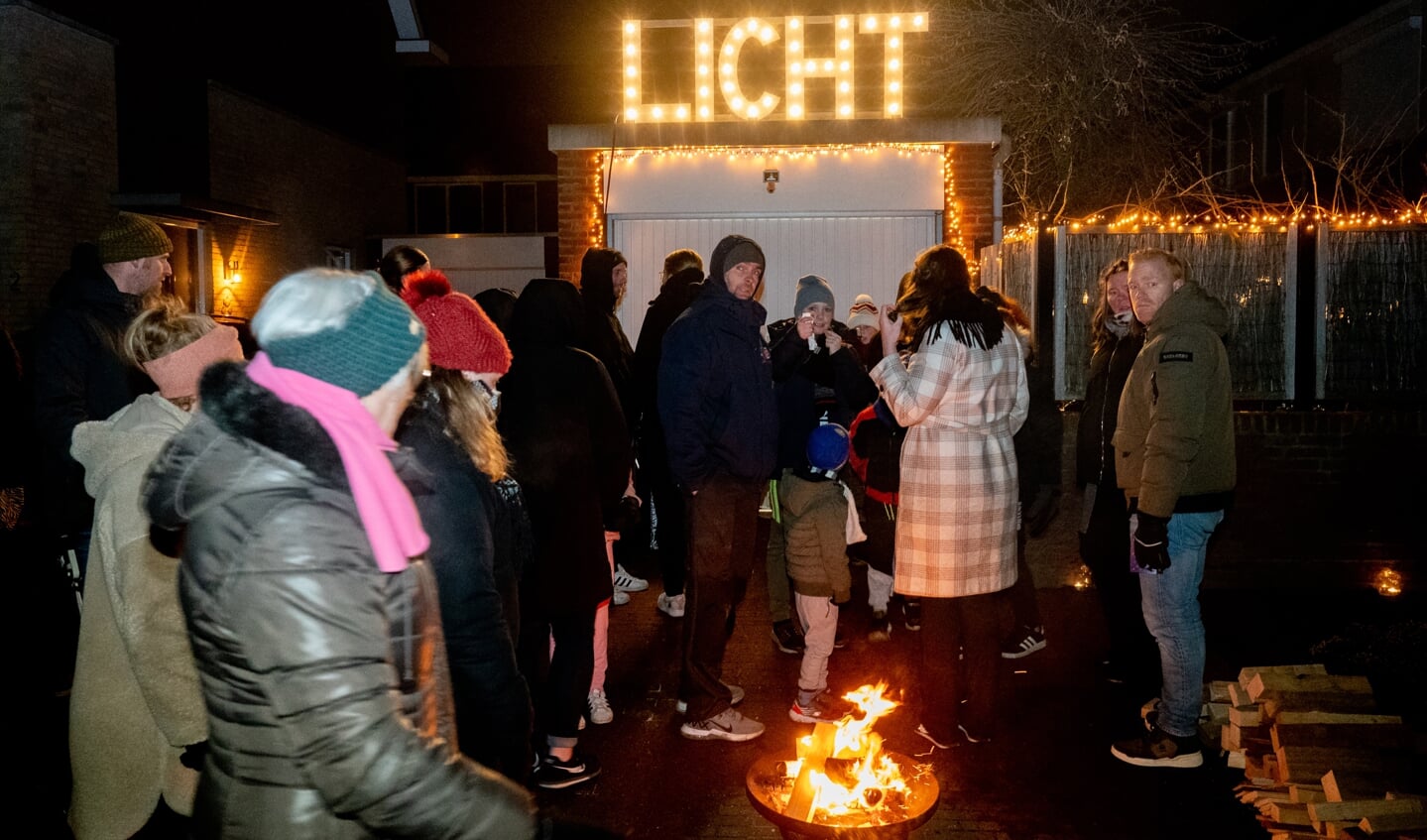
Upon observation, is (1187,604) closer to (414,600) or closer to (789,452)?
(789,452)

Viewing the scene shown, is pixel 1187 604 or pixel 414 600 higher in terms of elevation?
pixel 414 600

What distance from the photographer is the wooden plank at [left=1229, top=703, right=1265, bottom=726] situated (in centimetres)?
461

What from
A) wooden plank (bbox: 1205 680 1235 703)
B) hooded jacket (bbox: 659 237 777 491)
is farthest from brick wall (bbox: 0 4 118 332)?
wooden plank (bbox: 1205 680 1235 703)

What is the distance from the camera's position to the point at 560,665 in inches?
174

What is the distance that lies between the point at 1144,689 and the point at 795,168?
646 centimetres

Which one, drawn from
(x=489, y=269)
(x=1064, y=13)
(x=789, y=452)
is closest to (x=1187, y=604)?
(x=789, y=452)

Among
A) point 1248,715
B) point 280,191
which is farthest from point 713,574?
point 280,191

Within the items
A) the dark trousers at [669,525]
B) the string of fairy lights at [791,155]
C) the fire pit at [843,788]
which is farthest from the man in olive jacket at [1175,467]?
the string of fairy lights at [791,155]

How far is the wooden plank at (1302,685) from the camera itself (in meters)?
4.52

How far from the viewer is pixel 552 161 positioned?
25.9 m

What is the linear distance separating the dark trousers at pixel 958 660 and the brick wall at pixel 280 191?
1422 cm

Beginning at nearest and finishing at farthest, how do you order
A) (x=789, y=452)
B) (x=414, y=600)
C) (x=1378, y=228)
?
(x=414, y=600) → (x=789, y=452) → (x=1378, y=228)

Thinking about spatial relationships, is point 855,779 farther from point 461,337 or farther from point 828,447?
point 828,447

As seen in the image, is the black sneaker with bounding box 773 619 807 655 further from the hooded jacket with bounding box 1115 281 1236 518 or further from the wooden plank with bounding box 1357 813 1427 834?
the wooden plank with bounding box 1357 813 1427 834
